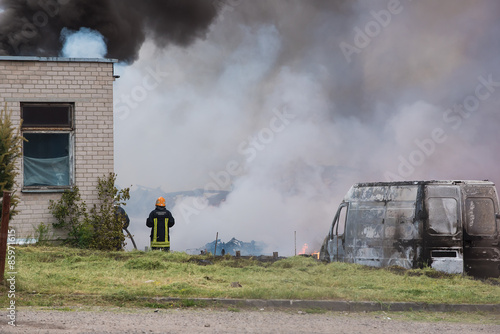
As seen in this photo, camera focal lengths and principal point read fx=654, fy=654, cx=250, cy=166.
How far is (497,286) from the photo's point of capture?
13.0 metres

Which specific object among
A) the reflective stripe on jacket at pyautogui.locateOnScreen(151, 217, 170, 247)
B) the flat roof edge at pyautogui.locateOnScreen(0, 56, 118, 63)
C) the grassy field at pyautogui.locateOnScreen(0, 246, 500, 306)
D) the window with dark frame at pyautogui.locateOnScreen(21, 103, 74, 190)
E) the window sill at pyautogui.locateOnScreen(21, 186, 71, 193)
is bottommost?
the grassy field at pyautogui.locateOnScreen(0, 246, 500, 306)

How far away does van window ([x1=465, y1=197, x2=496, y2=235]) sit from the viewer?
558 inches

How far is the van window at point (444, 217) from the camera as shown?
46.6 feet

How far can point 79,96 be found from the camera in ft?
61.5

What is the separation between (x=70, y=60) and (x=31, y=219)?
4654 mm

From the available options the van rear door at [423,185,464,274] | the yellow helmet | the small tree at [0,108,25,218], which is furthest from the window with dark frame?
the van rear door at [423,185,464,274]

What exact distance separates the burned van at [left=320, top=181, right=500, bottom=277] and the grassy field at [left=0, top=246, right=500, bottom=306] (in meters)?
0.44

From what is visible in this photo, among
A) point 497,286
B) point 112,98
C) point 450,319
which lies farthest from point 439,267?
point 112,98

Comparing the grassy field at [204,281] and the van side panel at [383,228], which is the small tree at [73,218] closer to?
the grassy field at [204,281]

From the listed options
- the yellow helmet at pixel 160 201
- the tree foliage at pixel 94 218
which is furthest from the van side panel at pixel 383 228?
the tree foliage at pixel 94 218

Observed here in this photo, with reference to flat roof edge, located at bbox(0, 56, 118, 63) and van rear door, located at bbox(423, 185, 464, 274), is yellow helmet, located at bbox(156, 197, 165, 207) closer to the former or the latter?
flat roof edge, located at bbox(0, 56, 118, 63)

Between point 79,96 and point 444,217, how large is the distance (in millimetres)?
10639

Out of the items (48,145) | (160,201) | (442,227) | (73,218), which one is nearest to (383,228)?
(442,227)

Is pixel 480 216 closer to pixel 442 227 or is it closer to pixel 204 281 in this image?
pixel 442 227
